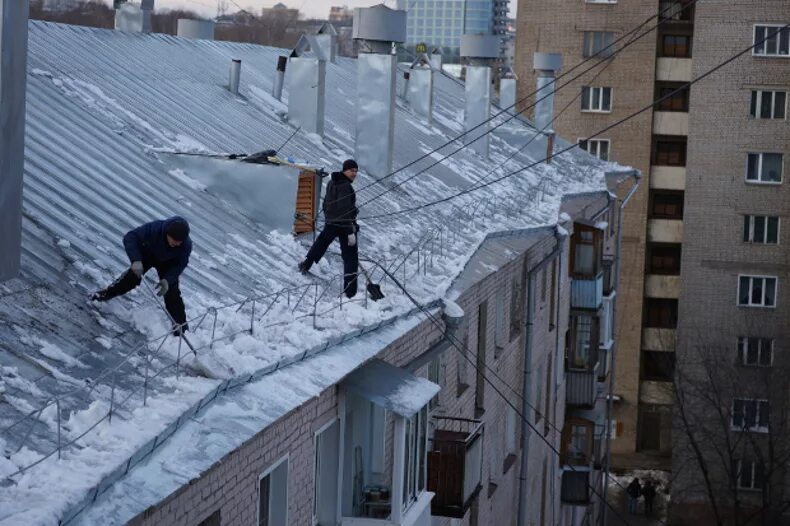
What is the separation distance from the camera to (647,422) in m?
43.2

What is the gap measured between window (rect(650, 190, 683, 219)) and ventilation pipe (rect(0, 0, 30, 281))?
1440 inches

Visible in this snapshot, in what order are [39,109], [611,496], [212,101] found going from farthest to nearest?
[611,496] → [212,101] → [39,109]

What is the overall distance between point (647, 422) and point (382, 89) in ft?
85.5

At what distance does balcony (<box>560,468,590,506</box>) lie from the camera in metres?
28.4

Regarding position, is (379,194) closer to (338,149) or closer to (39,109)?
(338,149)

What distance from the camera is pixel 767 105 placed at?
41.7 m

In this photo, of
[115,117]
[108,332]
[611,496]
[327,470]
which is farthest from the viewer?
[611,496]

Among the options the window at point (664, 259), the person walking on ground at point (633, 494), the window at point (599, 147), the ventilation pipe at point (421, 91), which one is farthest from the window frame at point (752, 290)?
the ventilation pipe at point (421, 91)

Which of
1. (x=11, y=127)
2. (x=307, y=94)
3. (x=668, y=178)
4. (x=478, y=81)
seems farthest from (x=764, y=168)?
(x=11, y=127)

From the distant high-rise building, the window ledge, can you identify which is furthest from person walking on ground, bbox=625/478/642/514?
the distant high-rise building

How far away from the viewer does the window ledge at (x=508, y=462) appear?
21.1 m

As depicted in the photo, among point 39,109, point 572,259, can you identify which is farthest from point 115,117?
point 572,259

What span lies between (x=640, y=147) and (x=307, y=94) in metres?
25.9

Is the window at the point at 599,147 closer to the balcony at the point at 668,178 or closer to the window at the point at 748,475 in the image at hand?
the balcony at the point at 668,178
